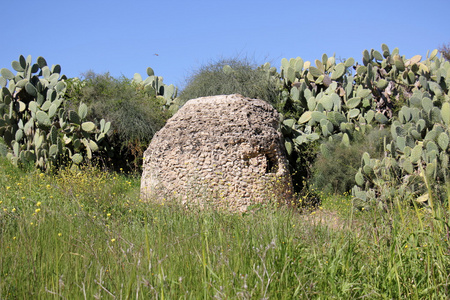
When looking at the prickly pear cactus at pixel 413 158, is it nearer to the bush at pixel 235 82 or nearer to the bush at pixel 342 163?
the bush at pixel 342 163

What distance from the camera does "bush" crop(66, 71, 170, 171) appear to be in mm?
10023

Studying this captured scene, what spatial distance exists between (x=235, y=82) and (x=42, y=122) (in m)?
4.25

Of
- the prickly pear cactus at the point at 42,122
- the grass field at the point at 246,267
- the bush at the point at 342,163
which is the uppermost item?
the prickly pear cactus at the point at 42,122

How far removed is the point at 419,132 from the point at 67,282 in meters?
6.60

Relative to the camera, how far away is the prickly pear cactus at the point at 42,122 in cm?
925

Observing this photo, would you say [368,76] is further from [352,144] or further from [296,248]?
[296,248]

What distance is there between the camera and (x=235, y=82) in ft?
32.2

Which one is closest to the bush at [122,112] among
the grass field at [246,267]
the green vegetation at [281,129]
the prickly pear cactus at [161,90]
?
the green vegetation at [281,129]

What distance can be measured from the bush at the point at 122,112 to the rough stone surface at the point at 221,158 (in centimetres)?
283

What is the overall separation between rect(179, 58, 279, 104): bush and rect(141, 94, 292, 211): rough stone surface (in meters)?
2.42

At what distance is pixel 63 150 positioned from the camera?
9430 mm

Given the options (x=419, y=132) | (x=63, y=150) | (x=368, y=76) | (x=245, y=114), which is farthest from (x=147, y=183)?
(x=368, y=76)

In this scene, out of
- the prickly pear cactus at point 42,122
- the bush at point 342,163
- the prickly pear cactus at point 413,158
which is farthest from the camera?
the prickly pear cactus at point 42,122

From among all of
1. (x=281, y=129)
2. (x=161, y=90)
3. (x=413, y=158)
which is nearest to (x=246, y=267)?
(x=413, y=158)
